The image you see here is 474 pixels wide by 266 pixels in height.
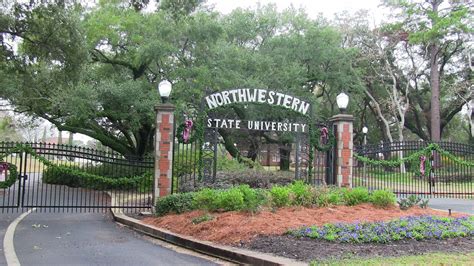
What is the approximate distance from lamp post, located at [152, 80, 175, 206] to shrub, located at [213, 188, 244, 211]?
9.45 feet


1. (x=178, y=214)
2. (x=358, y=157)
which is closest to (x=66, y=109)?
(x=178, y=214)

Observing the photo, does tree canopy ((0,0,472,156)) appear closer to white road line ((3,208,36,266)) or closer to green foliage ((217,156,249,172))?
green foliage ((217,156,249,172))

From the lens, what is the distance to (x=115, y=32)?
74.9 ft

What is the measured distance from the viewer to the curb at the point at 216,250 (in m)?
6.68

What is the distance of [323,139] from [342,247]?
7.76m

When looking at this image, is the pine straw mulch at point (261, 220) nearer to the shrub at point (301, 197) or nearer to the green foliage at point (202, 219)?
the green foliage at point (202, 219)

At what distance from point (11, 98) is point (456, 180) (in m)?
23.7

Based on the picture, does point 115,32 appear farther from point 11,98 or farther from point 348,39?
point 348,39

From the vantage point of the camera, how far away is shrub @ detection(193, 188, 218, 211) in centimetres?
1027

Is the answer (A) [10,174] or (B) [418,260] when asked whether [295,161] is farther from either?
(A) [10,174]

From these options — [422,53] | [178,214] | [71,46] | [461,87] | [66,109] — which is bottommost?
[178,214]

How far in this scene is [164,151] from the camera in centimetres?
1266

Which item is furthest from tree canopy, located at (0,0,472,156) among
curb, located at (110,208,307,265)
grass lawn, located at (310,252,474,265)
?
grass lawn, located at (310,252,474,265)

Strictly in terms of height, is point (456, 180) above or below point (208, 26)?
below
